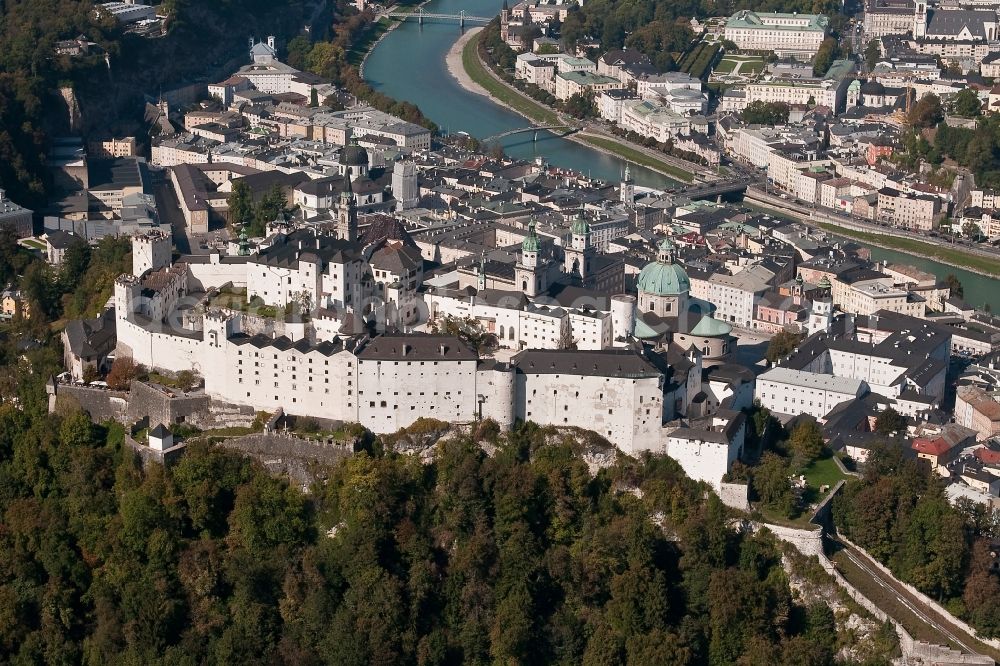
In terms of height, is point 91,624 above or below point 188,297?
below

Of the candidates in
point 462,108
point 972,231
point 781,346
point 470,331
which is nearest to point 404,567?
point 470,331

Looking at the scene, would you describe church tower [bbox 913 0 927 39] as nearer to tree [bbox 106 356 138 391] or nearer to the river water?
the river water

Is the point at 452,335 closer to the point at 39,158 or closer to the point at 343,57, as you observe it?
the point at 39,158

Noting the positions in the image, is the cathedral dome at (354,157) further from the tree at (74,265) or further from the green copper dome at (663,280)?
the green copper dome at (663,280)

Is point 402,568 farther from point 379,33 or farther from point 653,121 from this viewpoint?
point 379,33

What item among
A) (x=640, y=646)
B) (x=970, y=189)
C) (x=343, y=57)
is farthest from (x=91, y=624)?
(x=343, y=57)

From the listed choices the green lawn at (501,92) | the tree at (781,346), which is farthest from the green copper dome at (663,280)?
the green lawn at (501,92)

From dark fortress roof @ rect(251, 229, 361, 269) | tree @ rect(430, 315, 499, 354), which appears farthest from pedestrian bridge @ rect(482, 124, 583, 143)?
tree @ rect(430, 315, 499, 354)
